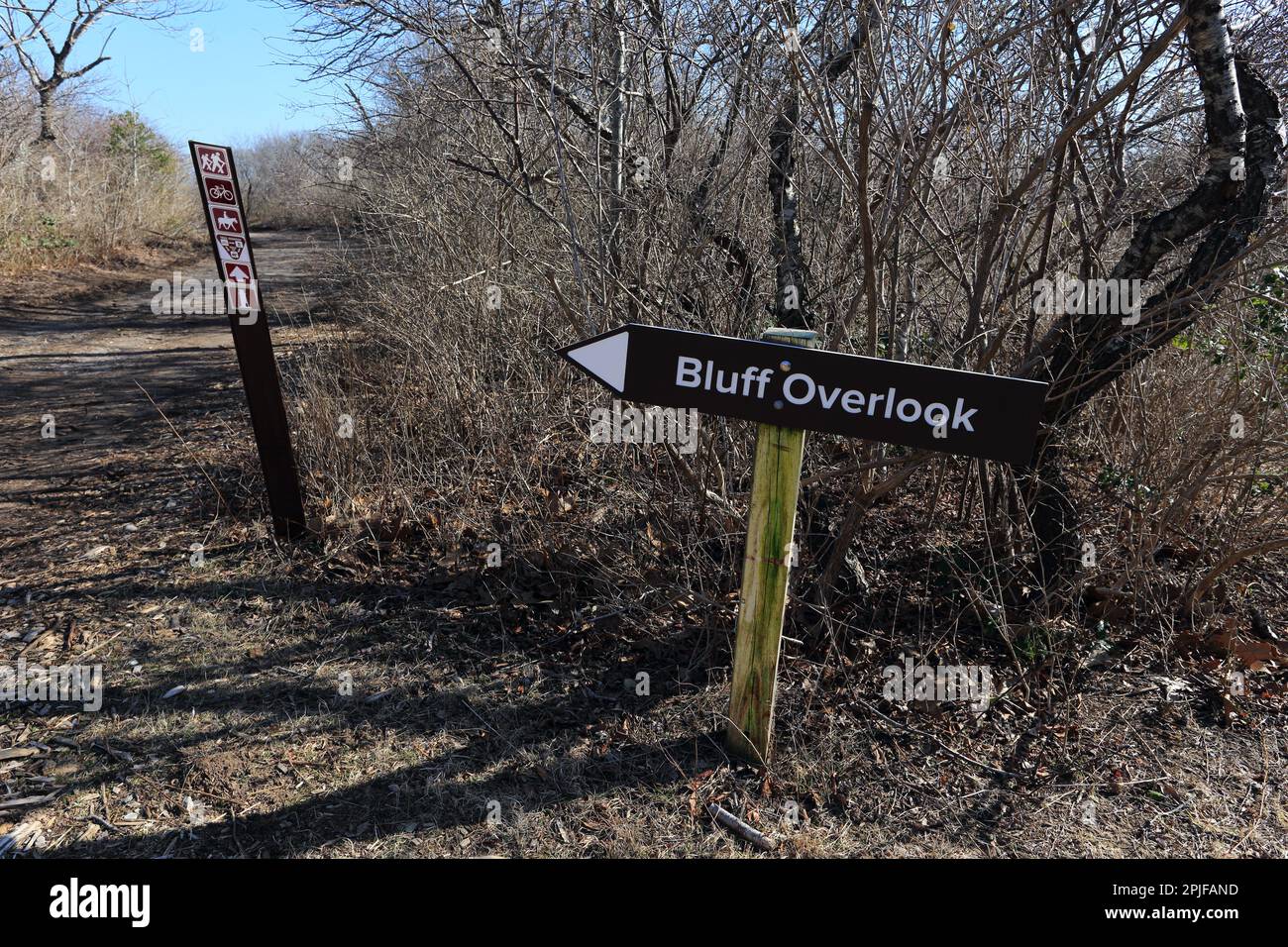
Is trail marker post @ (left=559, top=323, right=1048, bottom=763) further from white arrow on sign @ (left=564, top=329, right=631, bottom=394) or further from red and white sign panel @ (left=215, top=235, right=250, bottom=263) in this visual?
red and white sign panel @ (left=215, top=235, right=250, bottom=263)

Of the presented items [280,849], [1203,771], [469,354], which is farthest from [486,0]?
[1203,771]

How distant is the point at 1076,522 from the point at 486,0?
4.28 meters

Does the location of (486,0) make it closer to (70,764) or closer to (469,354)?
(469,354)

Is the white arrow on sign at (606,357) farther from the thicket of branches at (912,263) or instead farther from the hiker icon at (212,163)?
the hiker icon at (212,163)

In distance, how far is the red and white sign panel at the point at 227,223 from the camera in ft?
13.4

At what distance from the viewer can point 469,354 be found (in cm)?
584

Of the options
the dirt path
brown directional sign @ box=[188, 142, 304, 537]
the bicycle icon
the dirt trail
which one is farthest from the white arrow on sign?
the dirt trail

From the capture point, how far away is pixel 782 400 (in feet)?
8.27

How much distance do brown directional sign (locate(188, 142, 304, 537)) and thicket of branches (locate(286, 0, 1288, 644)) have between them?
1.54 feet

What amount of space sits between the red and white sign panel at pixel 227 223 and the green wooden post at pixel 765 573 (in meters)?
2.78

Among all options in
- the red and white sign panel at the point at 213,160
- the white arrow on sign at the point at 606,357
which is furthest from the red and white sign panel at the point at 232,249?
the white arrow on sign at the point at 606,357

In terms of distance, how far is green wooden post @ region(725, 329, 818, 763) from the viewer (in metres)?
2.67

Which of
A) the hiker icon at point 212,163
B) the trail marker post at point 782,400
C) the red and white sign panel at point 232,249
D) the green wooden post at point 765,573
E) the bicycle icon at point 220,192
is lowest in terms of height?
the green wooden post at point 765,573

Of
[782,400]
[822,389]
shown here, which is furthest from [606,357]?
[822,389]
